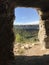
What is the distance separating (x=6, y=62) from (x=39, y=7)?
711 cm

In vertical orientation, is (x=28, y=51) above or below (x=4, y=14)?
below

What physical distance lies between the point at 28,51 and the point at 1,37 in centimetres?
793

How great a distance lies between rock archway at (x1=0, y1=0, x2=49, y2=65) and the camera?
29.1ft

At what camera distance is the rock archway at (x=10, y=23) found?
8.88 metres

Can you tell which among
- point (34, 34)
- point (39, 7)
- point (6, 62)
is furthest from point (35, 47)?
point (34, 34)

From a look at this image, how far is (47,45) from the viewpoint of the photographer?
16.0 m

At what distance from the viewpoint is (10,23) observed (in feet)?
38.2

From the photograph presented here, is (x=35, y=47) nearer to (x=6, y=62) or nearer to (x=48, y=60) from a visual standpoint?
(x=48, y=60)

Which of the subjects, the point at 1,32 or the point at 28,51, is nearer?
the point at 1,32

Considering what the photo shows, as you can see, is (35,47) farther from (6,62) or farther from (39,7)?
(6,62)

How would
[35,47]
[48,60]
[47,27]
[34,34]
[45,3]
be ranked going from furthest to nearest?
[34,34]
[35,47]
[47,27]
[45,3]
[48,60]

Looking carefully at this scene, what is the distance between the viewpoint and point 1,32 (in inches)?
347

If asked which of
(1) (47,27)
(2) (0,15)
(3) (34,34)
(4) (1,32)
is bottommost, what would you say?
(3) (34,34)

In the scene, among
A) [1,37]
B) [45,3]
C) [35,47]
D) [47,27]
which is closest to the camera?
[1,37]
